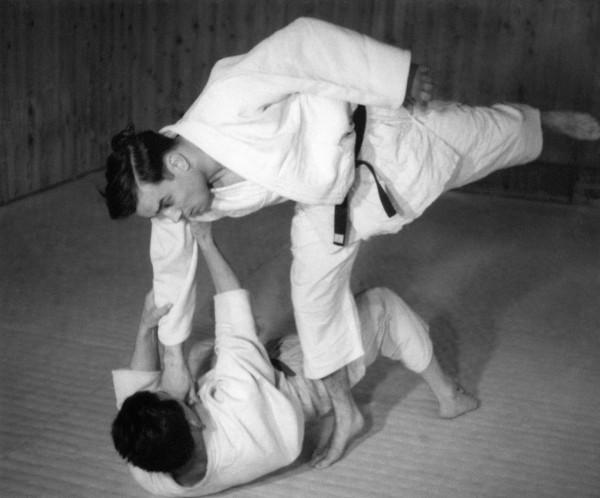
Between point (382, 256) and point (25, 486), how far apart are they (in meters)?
2.05

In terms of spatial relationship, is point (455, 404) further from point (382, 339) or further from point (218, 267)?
point (218, 267)

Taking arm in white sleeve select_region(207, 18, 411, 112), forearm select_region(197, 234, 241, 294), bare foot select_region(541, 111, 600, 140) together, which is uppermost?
arm in white sleeve select_region(207, 18, 411, 112)

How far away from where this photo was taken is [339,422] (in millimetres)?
2176

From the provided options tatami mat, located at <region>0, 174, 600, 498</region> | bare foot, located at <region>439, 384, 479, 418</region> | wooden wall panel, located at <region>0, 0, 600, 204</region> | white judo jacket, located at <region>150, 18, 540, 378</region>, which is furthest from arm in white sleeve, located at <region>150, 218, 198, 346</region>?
wooden wall panel, located at <region>0, 0, 600, 204</region>

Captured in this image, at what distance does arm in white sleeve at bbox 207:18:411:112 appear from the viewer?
1.86 meters

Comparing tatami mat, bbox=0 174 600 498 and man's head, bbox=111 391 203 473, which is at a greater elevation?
man's head, bbox=111 391 203 473

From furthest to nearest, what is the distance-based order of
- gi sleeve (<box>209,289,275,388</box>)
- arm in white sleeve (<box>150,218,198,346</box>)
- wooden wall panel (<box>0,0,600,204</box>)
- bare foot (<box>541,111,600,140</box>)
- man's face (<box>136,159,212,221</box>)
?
wooden wall panel (<box>0,0,600,204</box>) < bare foot (<box>541,111,600,140</box>) < arm in white sleeve (<box>150,218,198,346</box>) < gi sleeve (<box>209,289,275,388</box>) < man's face (<box>136,159,212,221</box>)

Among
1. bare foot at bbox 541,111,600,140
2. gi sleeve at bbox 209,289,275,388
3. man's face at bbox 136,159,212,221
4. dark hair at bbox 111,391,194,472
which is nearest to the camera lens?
dark hair at bbox 111,391,194,472

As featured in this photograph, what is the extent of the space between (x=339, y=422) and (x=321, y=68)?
94 cm

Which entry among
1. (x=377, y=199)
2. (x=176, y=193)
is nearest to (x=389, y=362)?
(x=377, y=199)

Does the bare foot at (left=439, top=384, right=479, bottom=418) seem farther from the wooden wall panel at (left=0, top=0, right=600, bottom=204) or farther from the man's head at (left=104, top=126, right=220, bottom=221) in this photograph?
the wooden wall panel at (left=0, top=0, right=600, bottom=204)

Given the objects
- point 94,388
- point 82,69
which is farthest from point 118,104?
point 94,388

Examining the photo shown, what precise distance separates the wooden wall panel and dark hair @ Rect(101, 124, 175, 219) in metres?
2.81

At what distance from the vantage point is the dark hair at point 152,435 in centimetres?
172
